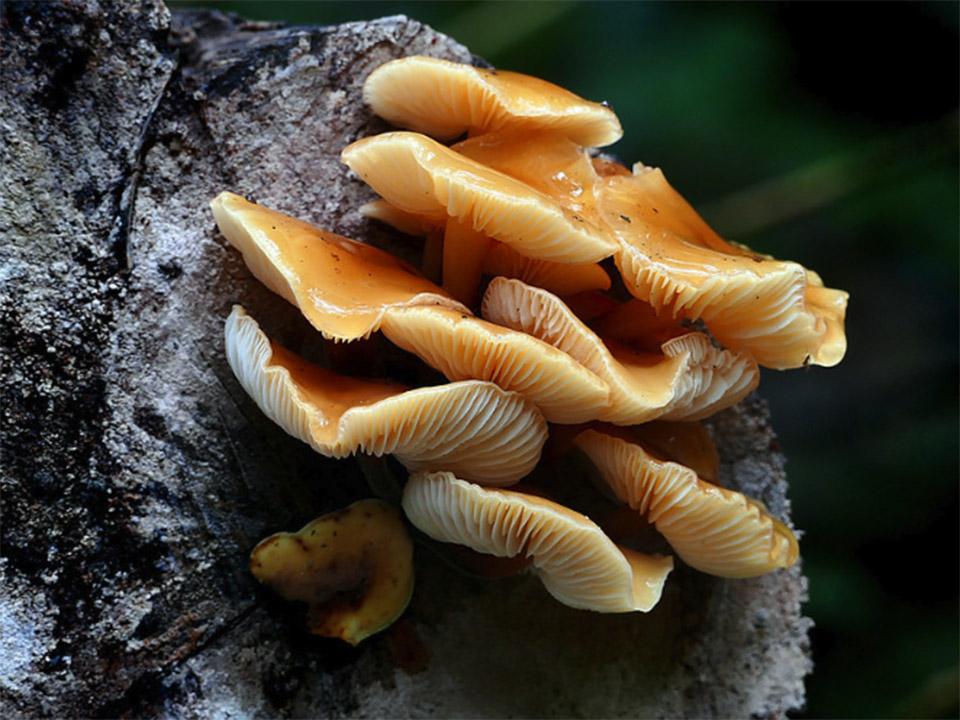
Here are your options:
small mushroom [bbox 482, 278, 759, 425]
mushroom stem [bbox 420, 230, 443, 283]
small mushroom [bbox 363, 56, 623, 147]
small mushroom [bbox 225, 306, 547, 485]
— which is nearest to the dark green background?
small mushroom [bbox 363, 56, 623, 147]

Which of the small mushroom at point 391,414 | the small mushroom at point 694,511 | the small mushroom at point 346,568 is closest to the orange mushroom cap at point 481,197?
the small mushroom at point 391,414

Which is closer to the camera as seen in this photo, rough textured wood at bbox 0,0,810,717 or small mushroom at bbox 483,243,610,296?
rough textured wood at bbox 0,0,810,717

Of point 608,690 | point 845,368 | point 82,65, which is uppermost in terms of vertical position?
point 82,65

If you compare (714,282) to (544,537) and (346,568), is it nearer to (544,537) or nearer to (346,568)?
(544,537)

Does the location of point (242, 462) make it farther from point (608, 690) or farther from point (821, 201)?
point (821, 201)

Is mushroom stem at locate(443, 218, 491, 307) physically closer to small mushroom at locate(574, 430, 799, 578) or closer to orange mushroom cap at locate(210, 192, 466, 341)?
orange mushroom cap at locate(210, 192, 466, 341)

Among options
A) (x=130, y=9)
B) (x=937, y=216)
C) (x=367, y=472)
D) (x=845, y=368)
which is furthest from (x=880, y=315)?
(x=130, y=9)
